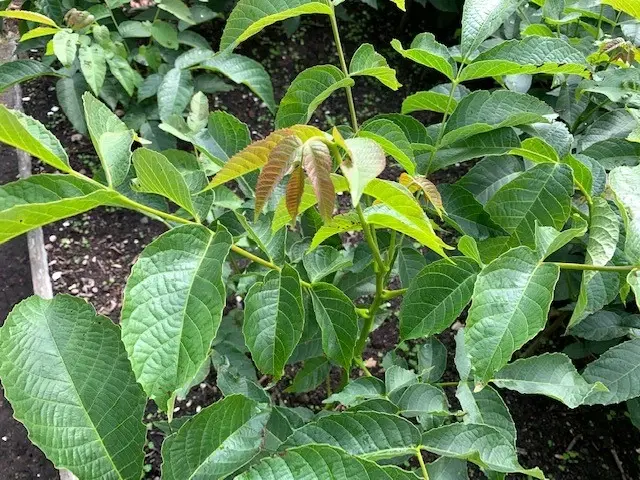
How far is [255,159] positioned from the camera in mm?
718

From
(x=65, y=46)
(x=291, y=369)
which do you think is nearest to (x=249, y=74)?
(x=65, y=46)

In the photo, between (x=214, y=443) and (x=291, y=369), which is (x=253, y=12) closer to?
(x=214, y=443)

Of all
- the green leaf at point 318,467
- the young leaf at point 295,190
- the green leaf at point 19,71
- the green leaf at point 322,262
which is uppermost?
the young leaf at point 295,190

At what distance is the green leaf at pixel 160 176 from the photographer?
2.61 ft

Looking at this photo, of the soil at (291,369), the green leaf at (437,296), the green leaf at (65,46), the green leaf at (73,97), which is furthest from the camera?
the green leaf at (73,97)

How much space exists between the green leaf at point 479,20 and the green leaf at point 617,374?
0.59 metres

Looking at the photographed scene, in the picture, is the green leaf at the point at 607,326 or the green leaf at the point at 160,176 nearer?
the green leaf at the point at 160,176

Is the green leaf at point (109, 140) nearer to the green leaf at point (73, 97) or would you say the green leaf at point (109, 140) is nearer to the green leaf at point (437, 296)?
the green leaf at point (437, 296)

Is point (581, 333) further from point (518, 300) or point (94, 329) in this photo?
point (94, 329)

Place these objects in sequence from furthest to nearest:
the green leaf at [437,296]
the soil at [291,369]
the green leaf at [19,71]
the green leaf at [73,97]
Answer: the green leaf at [73,97] < the green leaf at [19,71] < the soil at [291,369] < the green leaf at [437,296]

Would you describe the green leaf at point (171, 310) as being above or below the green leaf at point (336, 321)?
above

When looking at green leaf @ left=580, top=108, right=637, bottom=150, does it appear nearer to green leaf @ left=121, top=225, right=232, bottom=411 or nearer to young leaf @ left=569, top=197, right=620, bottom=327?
young leaf @ left=569, top=197, right=620, bottom=327

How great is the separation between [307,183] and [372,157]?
142mm

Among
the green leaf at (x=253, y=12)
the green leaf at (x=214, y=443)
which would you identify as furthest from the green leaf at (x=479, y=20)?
the green leaf at (x=214, y=443)
